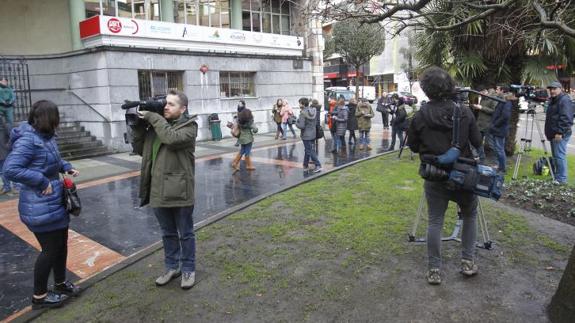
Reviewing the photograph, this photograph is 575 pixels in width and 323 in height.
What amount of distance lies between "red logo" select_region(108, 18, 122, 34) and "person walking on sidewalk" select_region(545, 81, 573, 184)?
39.1 ft

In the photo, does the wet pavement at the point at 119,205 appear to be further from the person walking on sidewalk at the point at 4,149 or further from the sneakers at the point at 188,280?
the sneakers at the point at 188,280

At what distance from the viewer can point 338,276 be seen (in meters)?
4.05

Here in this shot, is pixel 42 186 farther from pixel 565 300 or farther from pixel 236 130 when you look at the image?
pixel 236 130

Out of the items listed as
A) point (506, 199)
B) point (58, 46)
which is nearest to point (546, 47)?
point (506, 199)

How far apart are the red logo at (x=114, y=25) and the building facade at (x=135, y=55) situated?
0.04 ft

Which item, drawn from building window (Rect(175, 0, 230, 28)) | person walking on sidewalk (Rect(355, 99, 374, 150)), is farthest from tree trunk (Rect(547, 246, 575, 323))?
building window (Rect(175, 0, 230, 28))

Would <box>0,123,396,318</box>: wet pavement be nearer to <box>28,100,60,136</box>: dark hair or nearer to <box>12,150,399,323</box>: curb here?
<box>12,150,399,323</box>: curb

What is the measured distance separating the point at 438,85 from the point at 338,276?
1.91 meters

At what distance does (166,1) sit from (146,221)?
12.1 metres

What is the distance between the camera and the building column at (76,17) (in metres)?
14.1

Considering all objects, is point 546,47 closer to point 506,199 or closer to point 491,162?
point 491,162

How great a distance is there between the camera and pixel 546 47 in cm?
949

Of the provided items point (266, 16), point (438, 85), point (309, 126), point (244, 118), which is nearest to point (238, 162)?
point (244, 118)

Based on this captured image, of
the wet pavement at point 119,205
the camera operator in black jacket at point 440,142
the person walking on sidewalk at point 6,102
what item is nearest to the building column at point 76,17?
the wet pavement at point 119,205
